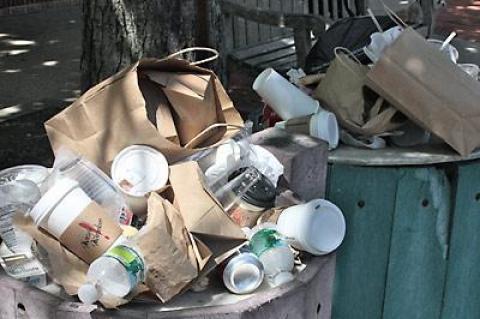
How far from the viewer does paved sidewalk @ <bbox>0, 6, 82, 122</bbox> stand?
5.63 meters

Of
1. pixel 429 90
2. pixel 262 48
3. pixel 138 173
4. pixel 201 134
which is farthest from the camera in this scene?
pixel 262 48

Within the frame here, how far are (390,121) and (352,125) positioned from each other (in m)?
0.11

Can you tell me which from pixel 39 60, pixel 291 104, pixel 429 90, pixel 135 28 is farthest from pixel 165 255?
pixel 39 60

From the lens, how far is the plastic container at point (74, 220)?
1.84 metres

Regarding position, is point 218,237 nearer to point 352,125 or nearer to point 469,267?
point 352,125

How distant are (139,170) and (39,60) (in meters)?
4.89

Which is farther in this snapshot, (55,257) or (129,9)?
(129,9)

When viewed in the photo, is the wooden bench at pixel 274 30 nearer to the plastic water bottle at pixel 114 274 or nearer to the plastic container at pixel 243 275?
the plastic container at pixel 243 275

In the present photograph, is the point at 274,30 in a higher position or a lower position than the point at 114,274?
lower

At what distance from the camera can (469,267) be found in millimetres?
2742

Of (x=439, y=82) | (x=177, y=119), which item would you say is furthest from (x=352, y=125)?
(x=177, y=119)

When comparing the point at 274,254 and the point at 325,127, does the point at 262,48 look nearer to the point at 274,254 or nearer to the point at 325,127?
the point at 325,127

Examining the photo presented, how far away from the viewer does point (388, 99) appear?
255 cm

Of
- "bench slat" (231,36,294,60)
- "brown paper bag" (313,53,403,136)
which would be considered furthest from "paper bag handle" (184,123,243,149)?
"bench slat" (231,36,294,60)
